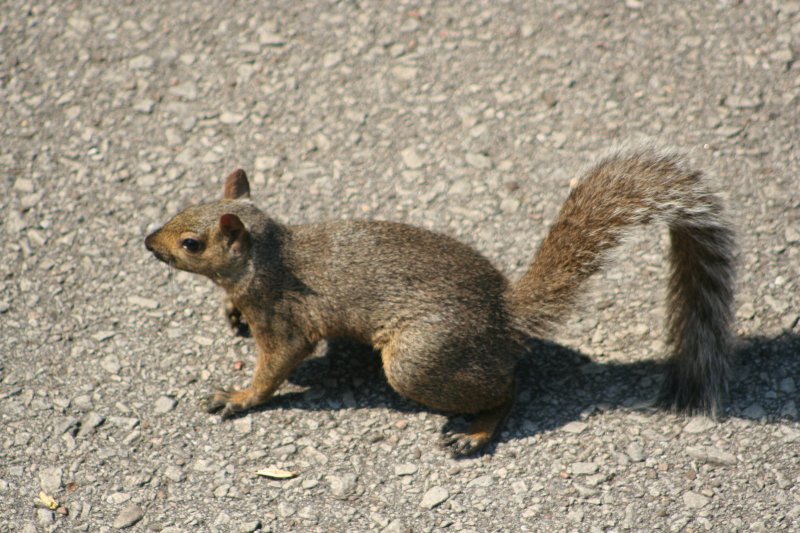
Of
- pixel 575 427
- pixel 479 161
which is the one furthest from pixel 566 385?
pixel 479 161

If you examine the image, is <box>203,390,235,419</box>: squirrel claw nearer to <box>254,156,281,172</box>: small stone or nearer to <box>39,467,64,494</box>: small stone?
<box>39,467,64,494</box>: small stone

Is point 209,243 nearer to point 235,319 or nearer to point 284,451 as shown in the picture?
point 235,319

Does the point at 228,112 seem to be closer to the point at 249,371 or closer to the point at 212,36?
the point at 212,36

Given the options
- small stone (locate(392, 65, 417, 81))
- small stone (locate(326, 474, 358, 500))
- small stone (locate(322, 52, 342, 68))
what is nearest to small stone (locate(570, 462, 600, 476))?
small stone (locate(326, 474, 358, 500))

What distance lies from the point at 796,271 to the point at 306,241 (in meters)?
2.11

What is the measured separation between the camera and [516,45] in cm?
518

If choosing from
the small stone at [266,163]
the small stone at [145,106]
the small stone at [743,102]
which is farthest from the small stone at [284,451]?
the small stone at [743,102]

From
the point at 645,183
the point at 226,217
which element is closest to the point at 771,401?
the point at 645,183

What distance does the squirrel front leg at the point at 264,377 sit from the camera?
365cm

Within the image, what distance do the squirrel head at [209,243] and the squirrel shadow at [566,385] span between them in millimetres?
598

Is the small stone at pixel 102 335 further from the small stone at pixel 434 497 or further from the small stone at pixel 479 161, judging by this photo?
the small stone at pixel 479 161

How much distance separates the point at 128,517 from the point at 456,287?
148cm

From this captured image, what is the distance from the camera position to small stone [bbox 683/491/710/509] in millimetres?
3316

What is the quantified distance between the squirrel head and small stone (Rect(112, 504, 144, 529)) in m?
0.91
